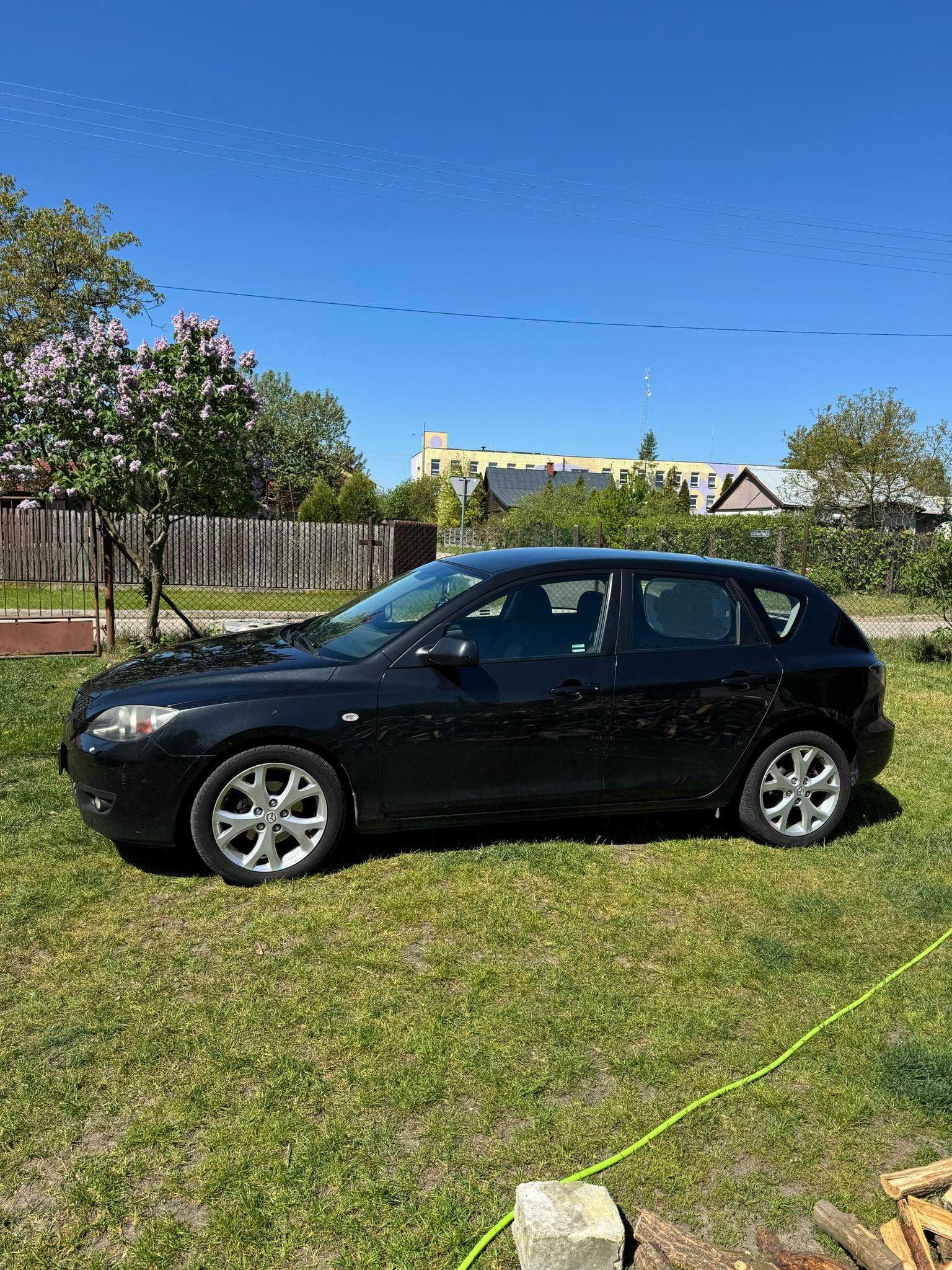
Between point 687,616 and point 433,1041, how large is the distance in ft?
9.19

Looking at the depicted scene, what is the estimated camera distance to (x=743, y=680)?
4.91 metres

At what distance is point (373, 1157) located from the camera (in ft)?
8.23

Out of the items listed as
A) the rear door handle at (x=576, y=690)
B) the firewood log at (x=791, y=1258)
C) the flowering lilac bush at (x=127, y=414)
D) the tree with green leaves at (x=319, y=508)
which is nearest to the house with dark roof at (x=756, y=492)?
the tree with green leaves at (x=319, y=508)

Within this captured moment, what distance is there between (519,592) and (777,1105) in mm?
2703

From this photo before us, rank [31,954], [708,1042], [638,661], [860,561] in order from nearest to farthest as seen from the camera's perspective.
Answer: [708,1042] → [31,954] → [638,661] → [860,561]

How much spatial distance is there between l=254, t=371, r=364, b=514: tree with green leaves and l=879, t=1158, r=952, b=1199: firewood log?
58.0 meters

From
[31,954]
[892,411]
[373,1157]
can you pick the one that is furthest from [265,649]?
[892,411]

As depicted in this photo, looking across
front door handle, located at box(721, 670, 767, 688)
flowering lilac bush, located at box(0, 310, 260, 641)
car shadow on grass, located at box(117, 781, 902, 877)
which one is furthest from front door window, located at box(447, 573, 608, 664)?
flowering lilac bush, located at box(0, 310, 260, 641)

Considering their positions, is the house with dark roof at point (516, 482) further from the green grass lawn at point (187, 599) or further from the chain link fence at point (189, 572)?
the green grass lawn at point (187, 599)

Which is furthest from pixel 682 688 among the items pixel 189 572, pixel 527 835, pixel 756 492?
pixel 756 492

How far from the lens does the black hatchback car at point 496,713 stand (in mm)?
4203

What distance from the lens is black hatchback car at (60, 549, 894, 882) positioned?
A: 13.8 ft

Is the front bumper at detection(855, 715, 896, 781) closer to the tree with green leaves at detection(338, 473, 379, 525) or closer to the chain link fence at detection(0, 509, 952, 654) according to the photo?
the chain link fence at detection(0, 509, 952, 654)

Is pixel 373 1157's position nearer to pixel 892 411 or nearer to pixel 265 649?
pixel 265 649
